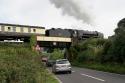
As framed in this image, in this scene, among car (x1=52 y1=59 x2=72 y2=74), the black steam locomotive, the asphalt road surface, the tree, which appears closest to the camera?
the asphalt road surface

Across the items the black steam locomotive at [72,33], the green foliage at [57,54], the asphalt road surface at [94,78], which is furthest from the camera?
the green foliage at [57,54]

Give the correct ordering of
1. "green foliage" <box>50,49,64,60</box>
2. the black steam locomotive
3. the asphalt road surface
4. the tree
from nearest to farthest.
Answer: the asphalt road surface < the tree < the black steam locomotive < "green foliage" <box>50,49,64,60</box>

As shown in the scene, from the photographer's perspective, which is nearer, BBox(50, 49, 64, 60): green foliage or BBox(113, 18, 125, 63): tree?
BBox(113, 18, 125, 63): tree

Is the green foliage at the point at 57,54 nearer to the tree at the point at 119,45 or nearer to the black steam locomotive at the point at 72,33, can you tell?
the black steam locomotive at the point at 72,33

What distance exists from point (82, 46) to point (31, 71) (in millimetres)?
61996

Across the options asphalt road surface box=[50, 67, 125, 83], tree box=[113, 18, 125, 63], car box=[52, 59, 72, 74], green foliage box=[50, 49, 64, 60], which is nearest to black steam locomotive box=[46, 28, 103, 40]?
green foliage box=[50, 49, 64, 60]

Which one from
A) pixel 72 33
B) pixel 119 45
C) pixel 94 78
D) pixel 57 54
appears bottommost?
pixel 94 78

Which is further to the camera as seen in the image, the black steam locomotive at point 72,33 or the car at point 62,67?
the black steam locomotive at point 72,33

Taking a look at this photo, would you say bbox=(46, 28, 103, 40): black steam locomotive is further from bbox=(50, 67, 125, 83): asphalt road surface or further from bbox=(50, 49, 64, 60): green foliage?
bbox=(50, 67, 125, 83): asphalt road surface

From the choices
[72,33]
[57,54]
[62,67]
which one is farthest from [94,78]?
[57,54]

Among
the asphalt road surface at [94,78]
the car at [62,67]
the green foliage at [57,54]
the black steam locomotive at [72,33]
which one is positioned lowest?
the asphalt road surface at [94,78]

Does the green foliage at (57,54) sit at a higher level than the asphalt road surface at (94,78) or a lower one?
higher

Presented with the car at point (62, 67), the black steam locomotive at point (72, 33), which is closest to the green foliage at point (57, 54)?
the black steam locomotive at point (72, 33)

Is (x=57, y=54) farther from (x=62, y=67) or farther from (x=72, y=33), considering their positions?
(x=62, y=67)
